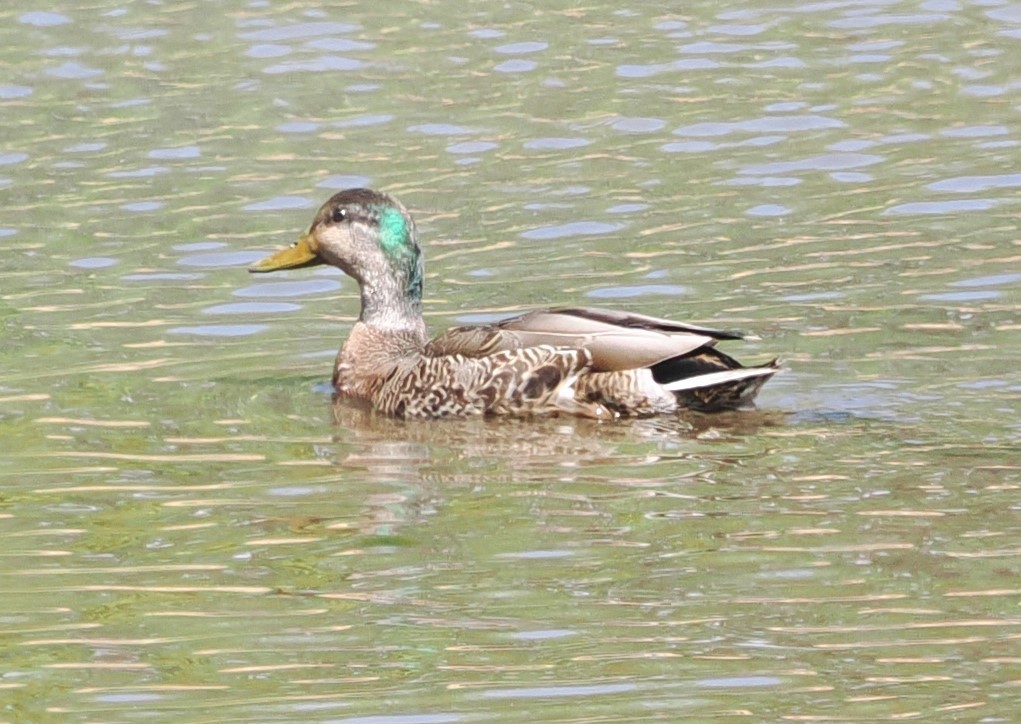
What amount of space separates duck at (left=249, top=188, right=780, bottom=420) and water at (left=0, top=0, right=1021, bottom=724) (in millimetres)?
140

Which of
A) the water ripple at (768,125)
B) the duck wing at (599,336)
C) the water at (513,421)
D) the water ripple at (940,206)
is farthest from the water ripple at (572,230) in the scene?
the duck wing at (599,336)

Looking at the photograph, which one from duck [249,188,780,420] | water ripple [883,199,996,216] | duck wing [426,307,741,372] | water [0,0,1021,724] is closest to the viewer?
water [0,0,1021,724]

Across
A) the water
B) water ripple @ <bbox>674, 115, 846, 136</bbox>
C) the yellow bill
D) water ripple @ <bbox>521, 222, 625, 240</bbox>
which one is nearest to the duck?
the water

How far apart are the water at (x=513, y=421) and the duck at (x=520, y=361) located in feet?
0.46

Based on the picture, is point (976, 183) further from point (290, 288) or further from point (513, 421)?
point (513, 421)

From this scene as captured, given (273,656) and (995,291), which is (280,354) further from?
(273,656)

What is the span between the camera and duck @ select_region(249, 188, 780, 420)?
397 inches

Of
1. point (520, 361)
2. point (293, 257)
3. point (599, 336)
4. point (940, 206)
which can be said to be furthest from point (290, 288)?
point (940, 206)

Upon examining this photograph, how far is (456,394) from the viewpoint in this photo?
34.7 ft

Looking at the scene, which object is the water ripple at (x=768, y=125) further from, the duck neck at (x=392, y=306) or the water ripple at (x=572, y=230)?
the duck neck at (x=392, y=306)

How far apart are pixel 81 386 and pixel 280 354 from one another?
113 cm

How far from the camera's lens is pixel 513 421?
10422 millimetres

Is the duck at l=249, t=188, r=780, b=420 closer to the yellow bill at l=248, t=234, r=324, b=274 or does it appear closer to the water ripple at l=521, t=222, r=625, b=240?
the yellow bill at l=248, t=234, r=324, b=274

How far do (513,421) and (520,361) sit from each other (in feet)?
0.87
